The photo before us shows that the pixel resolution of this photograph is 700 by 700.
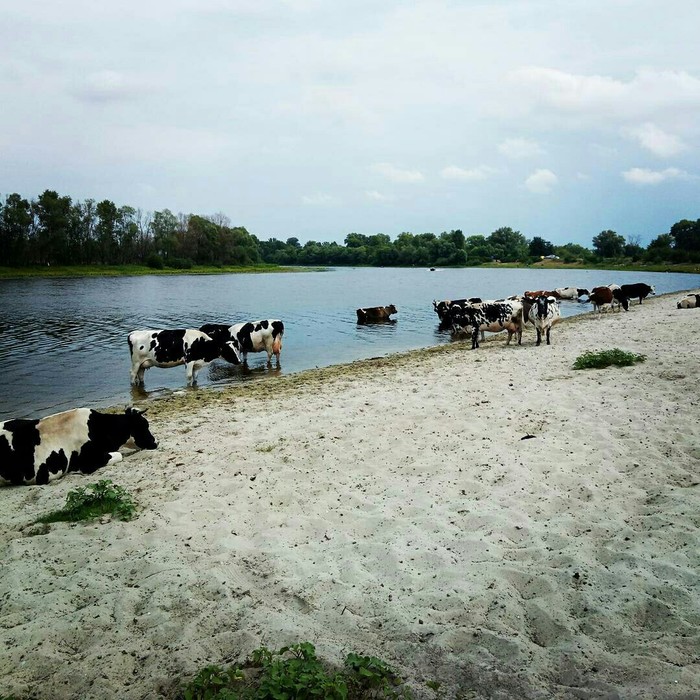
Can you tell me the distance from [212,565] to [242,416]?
214 inches

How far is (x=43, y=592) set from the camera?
4348mm

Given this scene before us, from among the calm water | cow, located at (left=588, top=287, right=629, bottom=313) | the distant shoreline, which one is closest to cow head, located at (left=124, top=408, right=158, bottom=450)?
the calm water

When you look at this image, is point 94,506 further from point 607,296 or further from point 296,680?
point 607,296

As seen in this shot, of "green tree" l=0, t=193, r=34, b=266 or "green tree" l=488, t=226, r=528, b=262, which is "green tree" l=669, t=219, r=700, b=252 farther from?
"green tree" l=0, t=193, r=34, b=266

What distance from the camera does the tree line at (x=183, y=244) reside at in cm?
9738

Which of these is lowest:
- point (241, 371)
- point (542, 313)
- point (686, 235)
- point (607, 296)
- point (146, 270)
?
point (241, 371)

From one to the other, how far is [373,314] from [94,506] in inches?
1040

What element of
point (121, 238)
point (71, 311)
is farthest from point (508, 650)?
point (121, 238)

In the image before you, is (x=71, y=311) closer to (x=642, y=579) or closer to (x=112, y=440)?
(x=112, y=440)

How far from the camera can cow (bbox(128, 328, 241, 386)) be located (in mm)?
14922

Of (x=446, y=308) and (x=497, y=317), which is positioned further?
(x=446, y=308)

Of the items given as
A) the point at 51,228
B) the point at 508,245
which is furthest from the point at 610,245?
the point at 51,228

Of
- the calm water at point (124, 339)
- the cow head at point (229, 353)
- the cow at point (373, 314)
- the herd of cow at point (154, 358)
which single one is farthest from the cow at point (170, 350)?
the cow at point (373, 314)

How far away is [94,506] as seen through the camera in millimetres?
5777
